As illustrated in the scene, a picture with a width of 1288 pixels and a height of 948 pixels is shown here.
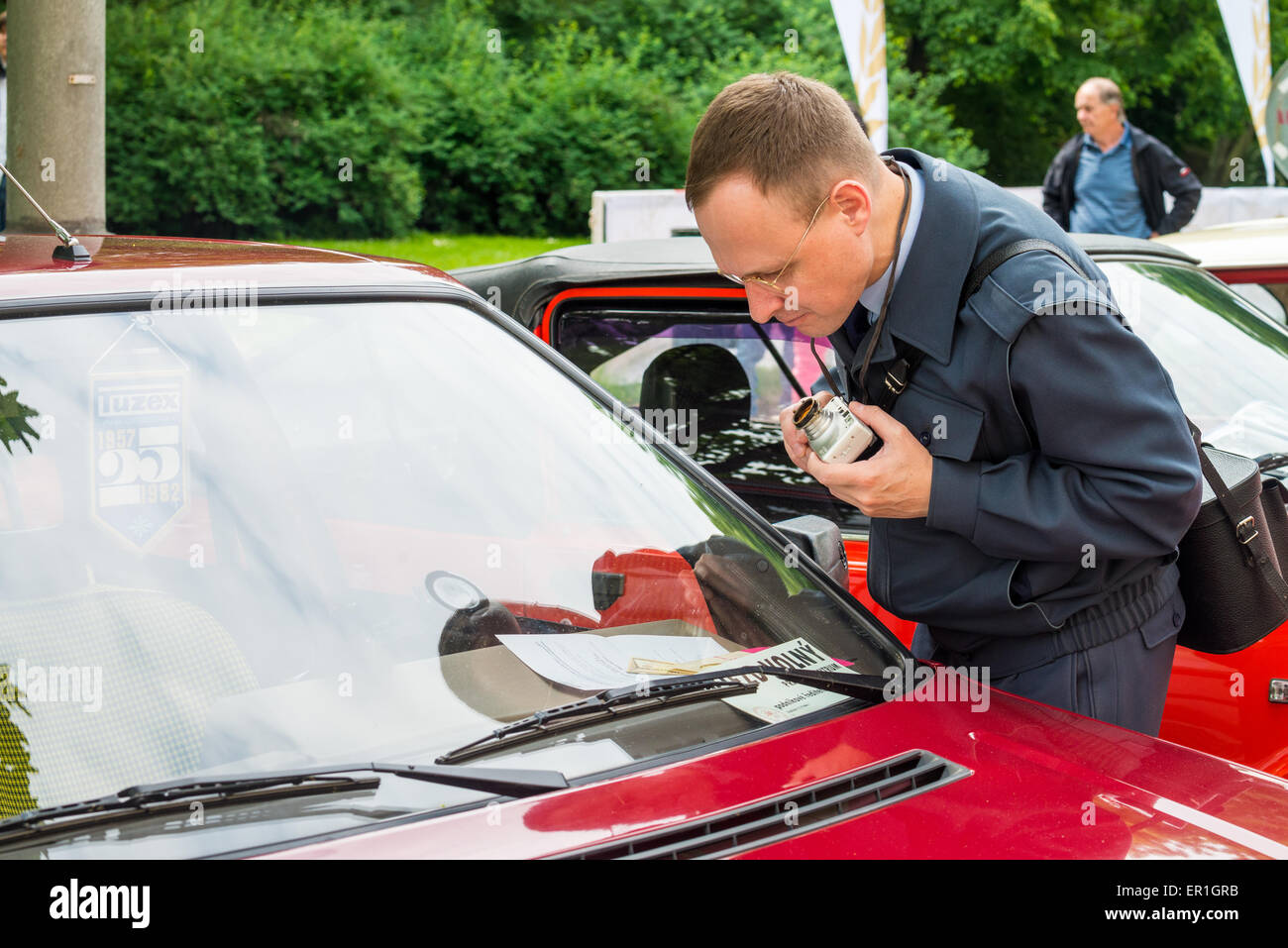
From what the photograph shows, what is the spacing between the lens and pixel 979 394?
2.07m

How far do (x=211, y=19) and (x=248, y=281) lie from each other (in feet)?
59.7

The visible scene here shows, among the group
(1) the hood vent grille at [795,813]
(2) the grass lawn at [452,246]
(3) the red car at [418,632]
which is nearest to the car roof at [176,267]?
(3) the red car at [418,632]

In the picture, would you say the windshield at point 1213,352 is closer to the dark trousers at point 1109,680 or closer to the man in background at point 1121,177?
the dark trousers at point 1109,680

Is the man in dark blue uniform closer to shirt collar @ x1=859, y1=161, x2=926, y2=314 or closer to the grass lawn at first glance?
shirt collar @ x1=859, y1=161, x2=926, y2=314

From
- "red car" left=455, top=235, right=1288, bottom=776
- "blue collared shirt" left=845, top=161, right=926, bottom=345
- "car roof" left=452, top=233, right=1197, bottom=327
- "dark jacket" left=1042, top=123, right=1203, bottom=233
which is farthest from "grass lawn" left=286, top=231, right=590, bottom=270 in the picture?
"blue collared shirt" left=845, top=161, right=926, bottom=345

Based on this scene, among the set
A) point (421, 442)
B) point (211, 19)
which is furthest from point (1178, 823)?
point (211, 19)

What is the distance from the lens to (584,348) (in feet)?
12.9

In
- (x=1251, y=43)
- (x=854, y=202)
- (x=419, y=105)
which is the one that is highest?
(x=419, y=105)

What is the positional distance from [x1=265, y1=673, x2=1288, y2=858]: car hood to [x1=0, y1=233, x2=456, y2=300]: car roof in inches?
38.8

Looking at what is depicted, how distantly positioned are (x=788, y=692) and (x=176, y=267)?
1164mm

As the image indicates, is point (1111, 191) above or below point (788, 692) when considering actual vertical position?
above

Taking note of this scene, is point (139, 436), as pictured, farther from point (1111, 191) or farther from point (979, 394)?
point (1111, 191)

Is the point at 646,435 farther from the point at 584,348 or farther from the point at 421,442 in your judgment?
the point at 584,348

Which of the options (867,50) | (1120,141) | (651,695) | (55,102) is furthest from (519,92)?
(651,695)
